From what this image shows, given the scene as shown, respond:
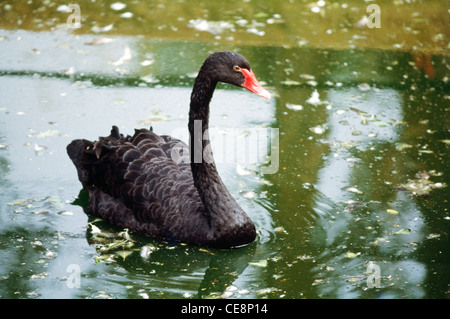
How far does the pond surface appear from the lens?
13.9 ft

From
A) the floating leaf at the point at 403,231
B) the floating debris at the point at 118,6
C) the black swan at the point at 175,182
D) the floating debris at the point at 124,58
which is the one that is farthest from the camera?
the floating debris at the point at 118,6

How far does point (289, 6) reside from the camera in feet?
29.3

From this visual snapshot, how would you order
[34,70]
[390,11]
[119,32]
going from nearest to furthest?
[34,70]
[119,32]
[390,11]

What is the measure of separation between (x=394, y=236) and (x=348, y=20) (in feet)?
14.7

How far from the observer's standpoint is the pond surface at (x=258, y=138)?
422 cm

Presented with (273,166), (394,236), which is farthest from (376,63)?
(394,236)

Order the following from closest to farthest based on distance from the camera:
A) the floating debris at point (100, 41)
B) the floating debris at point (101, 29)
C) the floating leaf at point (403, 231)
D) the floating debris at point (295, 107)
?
1. the floating leaf at point (403, 231)
2. the floating debris at point (295, 107)
3. the floating debris at point (100, 41)
4. the floating debris at point (101, 29)

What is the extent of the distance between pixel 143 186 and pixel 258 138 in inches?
→ 65.4

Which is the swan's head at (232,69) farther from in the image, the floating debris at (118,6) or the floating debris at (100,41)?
the floating debris at (118,6)

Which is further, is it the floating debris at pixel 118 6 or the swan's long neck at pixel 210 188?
the floating debris at pixel 118 6

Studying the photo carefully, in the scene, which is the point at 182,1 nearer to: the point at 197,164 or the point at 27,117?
the point at 27,117

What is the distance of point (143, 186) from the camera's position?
4.69 m

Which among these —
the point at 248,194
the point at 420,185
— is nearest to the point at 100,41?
the point at 248,194

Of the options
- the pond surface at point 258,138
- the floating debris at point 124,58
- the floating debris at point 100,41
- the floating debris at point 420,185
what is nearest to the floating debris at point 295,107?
the pond surface at point 258,138
